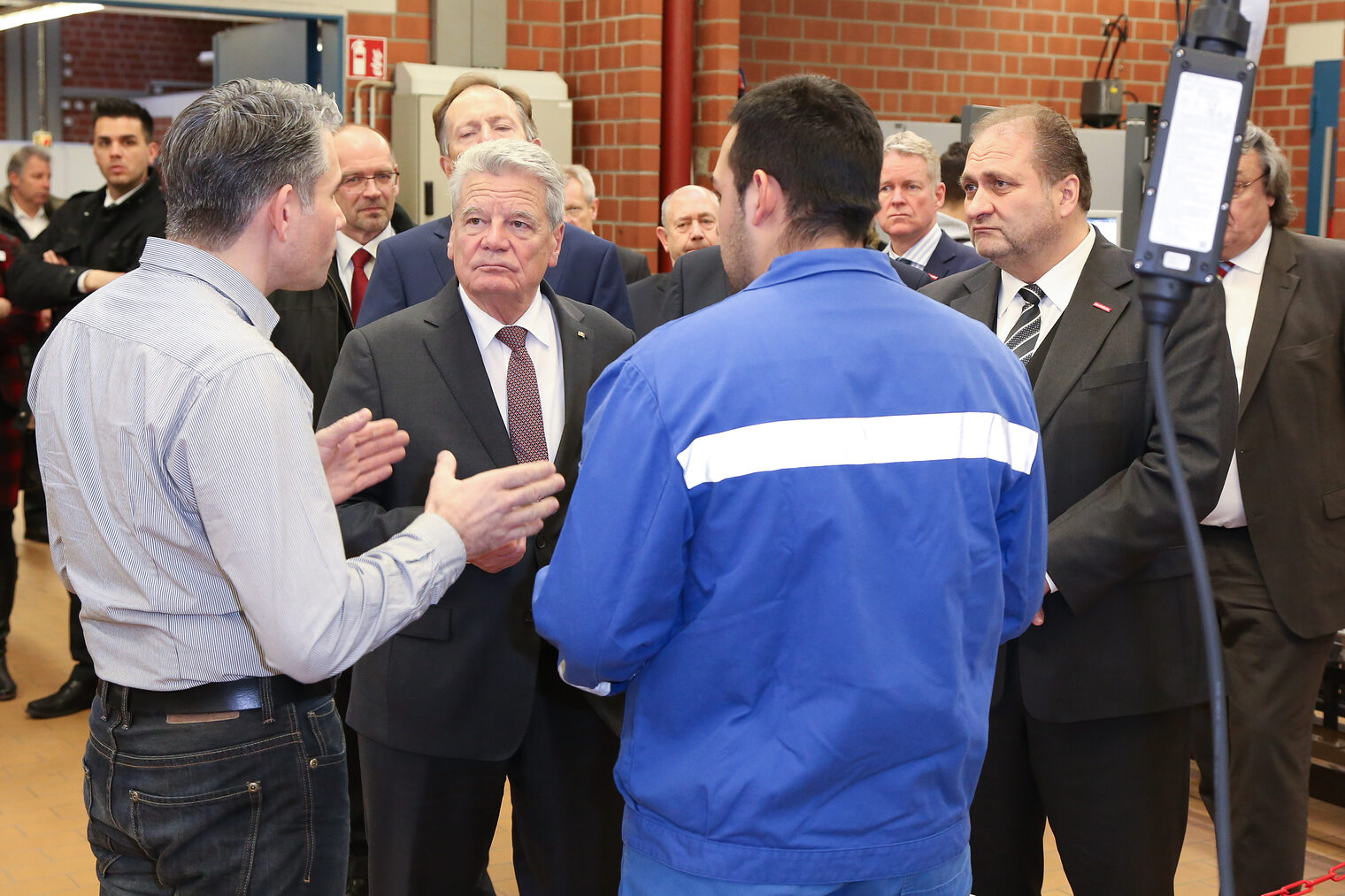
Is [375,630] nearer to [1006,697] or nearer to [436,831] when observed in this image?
[436,831]

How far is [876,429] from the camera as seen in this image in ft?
4.90

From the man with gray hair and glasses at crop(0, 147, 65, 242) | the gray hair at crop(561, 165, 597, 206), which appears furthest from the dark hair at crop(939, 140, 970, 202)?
the man with gray hair and glasses at crop(0, 147, 65, 242)

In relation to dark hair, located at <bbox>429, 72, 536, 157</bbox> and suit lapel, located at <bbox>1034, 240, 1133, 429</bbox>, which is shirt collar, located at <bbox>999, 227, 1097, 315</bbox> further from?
dark hair, located at <bbox>429, 72, 536, 157</bbox>

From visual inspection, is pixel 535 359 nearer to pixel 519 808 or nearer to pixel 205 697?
pixel 519 808

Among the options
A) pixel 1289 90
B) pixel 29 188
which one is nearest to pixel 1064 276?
pixel 29 188

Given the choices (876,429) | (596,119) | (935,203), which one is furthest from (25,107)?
(876,429)

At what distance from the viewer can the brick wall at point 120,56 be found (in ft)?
43.0

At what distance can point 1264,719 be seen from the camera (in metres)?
3.27

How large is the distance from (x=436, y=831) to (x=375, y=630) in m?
0.93

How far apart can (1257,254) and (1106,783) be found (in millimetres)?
1651

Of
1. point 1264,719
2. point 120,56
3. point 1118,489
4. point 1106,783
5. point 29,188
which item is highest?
point 120,56

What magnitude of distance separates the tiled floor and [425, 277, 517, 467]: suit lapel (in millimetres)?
1612

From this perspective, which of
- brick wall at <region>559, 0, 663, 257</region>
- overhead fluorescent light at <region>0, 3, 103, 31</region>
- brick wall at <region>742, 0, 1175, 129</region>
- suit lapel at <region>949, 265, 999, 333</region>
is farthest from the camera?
brick wall at <region>742, 0, 1175, 129</region>

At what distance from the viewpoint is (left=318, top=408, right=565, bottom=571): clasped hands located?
182cm
